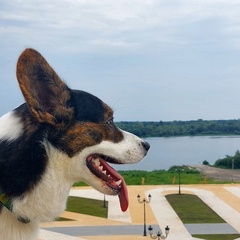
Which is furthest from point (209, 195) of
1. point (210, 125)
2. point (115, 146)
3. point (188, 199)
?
point (210, 125)

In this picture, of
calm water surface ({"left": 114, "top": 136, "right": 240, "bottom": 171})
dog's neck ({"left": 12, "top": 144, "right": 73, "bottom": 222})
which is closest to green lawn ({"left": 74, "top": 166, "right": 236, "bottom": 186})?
calm water surface ({"left": 114, "top": 136, "right": 240, "bottom": 171})

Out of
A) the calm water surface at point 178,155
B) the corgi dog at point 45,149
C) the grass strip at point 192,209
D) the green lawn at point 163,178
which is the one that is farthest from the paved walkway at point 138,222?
the corgi dog at point 45,149

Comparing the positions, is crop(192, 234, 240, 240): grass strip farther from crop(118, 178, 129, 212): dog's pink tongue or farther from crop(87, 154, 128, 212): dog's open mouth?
crop(87, 154, 128, 212): dog's open mouth

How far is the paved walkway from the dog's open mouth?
10.4 metres

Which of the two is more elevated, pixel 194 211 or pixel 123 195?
pixel 123 195

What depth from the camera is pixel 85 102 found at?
7.11ft

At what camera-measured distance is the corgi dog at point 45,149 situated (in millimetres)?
1908

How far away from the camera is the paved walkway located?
1352cm

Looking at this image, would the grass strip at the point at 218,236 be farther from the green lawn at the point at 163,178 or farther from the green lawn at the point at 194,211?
the green lawn at the point at 163,178

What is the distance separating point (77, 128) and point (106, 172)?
28cm

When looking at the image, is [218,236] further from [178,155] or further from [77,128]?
[178,155]

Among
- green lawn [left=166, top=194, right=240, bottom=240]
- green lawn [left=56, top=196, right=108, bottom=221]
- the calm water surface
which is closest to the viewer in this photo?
green lawn [left=166, top=194, right=240, bottom=240]

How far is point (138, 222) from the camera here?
49.2 feet

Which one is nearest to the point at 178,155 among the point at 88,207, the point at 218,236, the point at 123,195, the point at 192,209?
the point at 192,209
